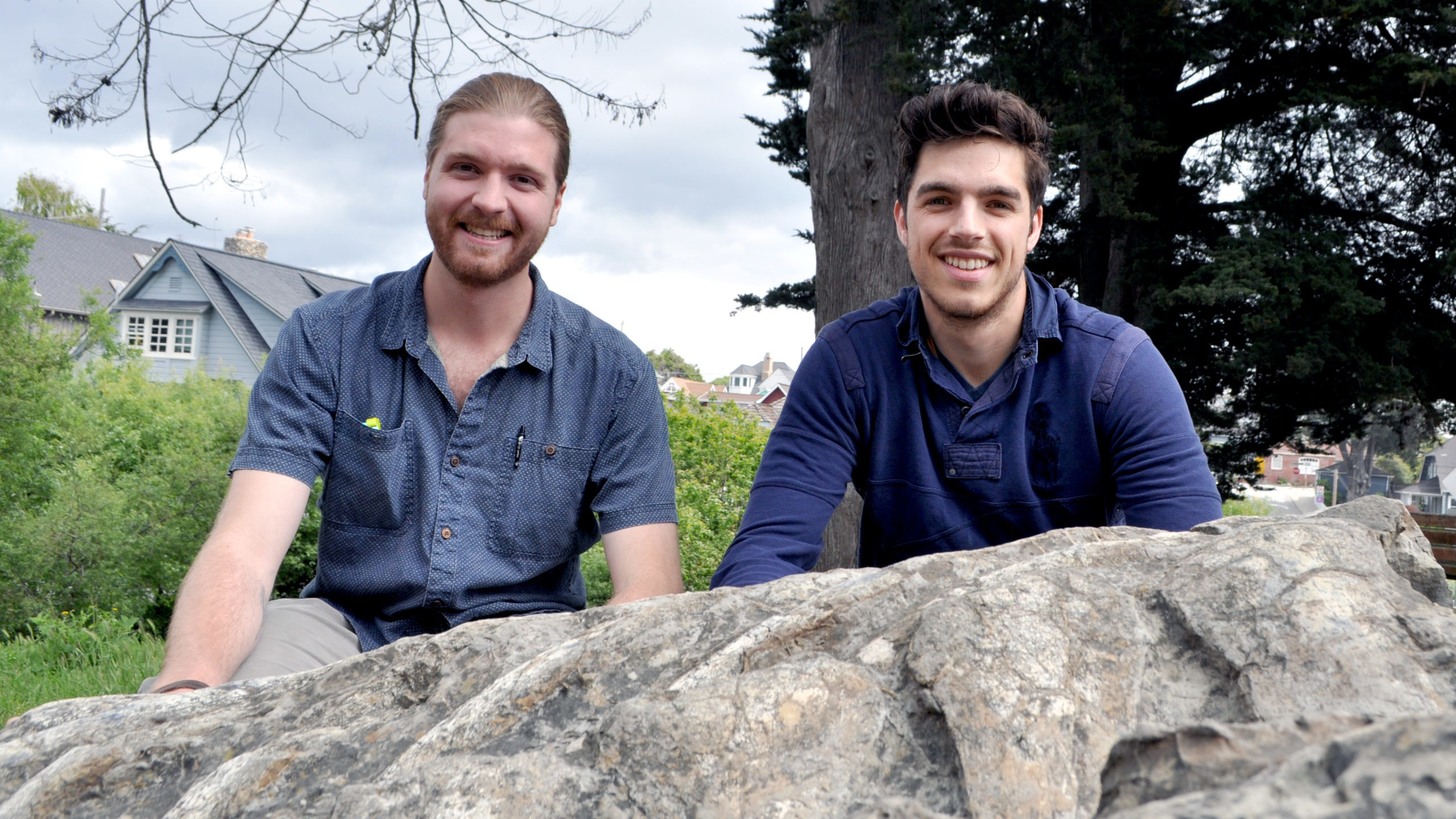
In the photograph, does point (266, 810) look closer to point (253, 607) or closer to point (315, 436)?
point (253, 607)

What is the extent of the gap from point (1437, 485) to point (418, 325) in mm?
46601

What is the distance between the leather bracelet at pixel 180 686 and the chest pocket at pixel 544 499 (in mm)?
962

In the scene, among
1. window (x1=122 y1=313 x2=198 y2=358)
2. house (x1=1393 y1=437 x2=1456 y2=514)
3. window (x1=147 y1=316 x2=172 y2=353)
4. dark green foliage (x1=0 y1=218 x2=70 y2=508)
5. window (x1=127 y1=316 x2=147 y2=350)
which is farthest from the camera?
house (x1=1393 y1=437 x2=1456 y2=514)

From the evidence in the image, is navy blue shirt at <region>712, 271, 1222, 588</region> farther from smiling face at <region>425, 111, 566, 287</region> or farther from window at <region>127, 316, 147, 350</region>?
window at <region>127, 316, 147, 350</region>

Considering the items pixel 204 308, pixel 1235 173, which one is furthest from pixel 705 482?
pixel 204 308

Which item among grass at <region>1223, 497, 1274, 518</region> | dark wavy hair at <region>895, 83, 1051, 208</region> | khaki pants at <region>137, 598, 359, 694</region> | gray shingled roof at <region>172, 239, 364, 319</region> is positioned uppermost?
gray shingled roof at <region>172, 239, 364, 319</region>

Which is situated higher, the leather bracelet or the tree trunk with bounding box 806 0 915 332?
the tree trunk with bounding box 806 0 915 332

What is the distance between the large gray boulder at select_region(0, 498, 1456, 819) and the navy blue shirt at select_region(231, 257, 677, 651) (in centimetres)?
113

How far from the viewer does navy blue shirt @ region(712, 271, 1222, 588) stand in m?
2.86

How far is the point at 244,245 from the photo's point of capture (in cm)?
3134

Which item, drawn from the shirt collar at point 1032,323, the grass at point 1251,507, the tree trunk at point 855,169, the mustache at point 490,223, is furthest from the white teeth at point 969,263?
the grass at point 1251,507

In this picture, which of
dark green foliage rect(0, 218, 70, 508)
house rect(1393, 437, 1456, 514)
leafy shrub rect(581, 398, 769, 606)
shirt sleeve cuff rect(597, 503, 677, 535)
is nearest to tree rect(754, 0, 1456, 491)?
leafy shrub rect(581, 398, 769, 606)

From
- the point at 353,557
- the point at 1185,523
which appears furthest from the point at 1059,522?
the point at 353,557

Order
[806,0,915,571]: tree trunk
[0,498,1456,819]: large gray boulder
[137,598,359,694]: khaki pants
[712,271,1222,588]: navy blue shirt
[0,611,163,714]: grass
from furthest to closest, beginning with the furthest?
[806,0,915,571]: tree trunk, [0,611,163,714]: grass, [712,271,1222,588]: navy blue shirt, [137,598,359,694]: khaki pants, [0,498,1456,819]: large gray boulder
